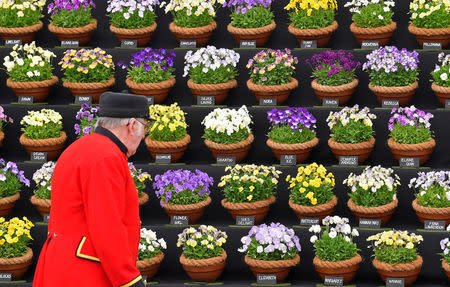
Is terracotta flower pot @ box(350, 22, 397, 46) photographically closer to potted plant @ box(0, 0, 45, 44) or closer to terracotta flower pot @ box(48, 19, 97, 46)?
terracotta flower pot @ box(48, 19, 97, 46)

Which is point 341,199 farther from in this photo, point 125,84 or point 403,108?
point 125,84

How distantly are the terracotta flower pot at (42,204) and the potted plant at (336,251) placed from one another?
186 cm

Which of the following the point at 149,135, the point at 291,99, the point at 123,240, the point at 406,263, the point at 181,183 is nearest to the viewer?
the point at 123,240

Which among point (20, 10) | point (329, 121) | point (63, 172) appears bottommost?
point (329, 121)

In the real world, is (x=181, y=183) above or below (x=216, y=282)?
above

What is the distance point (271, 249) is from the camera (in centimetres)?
587

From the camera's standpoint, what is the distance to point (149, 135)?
6719 millimetres

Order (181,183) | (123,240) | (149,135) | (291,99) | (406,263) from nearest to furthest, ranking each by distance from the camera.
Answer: (123,240)
(406,263)
(181,183)
(149,135)
(291,99)

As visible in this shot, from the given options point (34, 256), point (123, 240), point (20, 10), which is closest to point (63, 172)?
point (123, 240)

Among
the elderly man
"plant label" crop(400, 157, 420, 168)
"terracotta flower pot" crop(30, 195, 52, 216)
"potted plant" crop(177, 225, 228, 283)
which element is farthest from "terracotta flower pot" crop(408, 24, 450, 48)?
the elderly man

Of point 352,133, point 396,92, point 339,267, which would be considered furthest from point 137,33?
point 339,267

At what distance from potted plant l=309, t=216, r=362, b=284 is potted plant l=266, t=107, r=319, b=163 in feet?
2.52

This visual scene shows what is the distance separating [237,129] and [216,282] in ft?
3.62

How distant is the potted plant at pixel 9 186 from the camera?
6531mm
